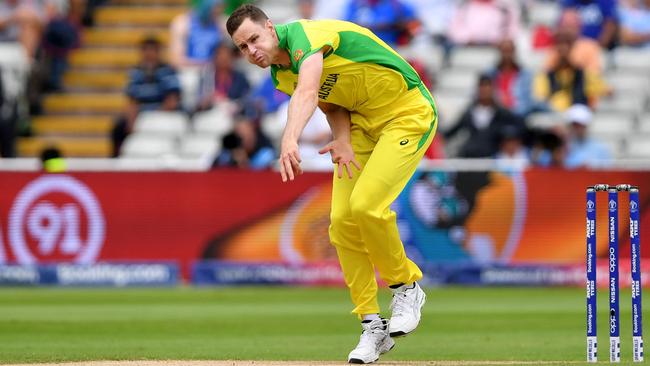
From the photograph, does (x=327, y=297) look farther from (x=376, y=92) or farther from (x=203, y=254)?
(x=376, y=92)

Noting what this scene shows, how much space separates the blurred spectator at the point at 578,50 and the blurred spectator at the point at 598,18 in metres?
0.22

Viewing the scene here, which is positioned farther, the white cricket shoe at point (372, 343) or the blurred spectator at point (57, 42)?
the blurred spectator at point (57, 42)

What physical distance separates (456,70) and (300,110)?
11.0 m

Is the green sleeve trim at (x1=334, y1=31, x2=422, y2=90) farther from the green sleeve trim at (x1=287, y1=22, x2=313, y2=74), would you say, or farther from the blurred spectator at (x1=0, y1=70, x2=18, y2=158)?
the blurred spectator at (x1=0, y1=70, x2=18, y2=158)

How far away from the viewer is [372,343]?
783cm

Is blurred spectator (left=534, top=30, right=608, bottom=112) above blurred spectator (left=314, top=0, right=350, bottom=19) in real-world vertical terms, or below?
below

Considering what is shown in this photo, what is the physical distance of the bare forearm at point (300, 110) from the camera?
7.07 m

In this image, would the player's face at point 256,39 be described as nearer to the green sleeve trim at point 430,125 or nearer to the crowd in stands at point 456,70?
the green sleeve trim at point 430,125

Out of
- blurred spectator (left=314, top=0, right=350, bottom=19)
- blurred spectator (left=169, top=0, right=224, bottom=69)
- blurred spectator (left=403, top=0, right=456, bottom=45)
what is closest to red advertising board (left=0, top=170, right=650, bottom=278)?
blurred spectator (left=314, top=0, right=350, bottom=19)

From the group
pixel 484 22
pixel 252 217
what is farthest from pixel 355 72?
pixel 484 22

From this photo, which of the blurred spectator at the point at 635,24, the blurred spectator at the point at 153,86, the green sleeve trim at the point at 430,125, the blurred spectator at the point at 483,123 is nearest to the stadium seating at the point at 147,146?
the blurred spectator at the point at 153,86

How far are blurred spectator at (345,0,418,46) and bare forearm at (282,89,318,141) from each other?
32.0 feet

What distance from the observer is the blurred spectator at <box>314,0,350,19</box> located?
57.9 feet

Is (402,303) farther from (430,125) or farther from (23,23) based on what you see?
(23,23)
